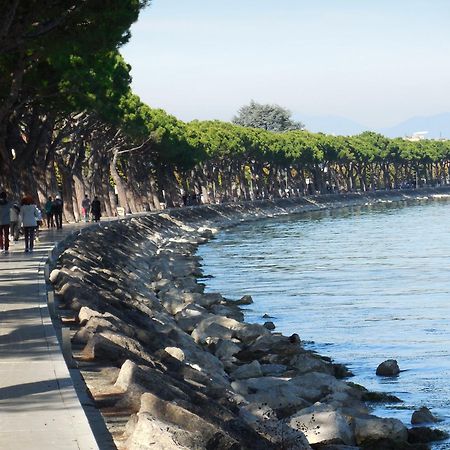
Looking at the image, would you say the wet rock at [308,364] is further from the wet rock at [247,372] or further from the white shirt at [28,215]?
the white shirt at [28,215]

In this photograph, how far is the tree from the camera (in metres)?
172

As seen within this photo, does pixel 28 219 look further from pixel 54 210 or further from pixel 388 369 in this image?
pixel 54 210

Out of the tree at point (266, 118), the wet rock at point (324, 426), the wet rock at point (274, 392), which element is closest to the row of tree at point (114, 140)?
the tree at point (266, 118)

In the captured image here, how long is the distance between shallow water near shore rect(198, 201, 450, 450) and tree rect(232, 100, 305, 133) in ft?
287

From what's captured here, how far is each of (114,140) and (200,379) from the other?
62.0 m

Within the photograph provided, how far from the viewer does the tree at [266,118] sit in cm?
17162

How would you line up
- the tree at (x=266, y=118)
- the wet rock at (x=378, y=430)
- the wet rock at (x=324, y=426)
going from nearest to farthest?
the wet rock at (x=324, y=426), the wet rock at (x=378, y=430), the tree at (x=266, y=118)

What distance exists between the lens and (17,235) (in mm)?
42219

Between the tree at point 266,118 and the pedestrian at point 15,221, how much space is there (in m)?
128

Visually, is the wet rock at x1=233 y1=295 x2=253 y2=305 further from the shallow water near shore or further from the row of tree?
the row of tree

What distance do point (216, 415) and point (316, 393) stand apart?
629cm

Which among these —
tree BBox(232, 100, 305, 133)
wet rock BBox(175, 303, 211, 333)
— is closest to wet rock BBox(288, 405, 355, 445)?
wet rock BBox(175, 303, 211, 333)

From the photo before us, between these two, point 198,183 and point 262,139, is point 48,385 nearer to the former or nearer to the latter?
point 198,183

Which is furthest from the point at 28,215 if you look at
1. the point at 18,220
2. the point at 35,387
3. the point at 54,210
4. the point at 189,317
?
the point at 35,387
